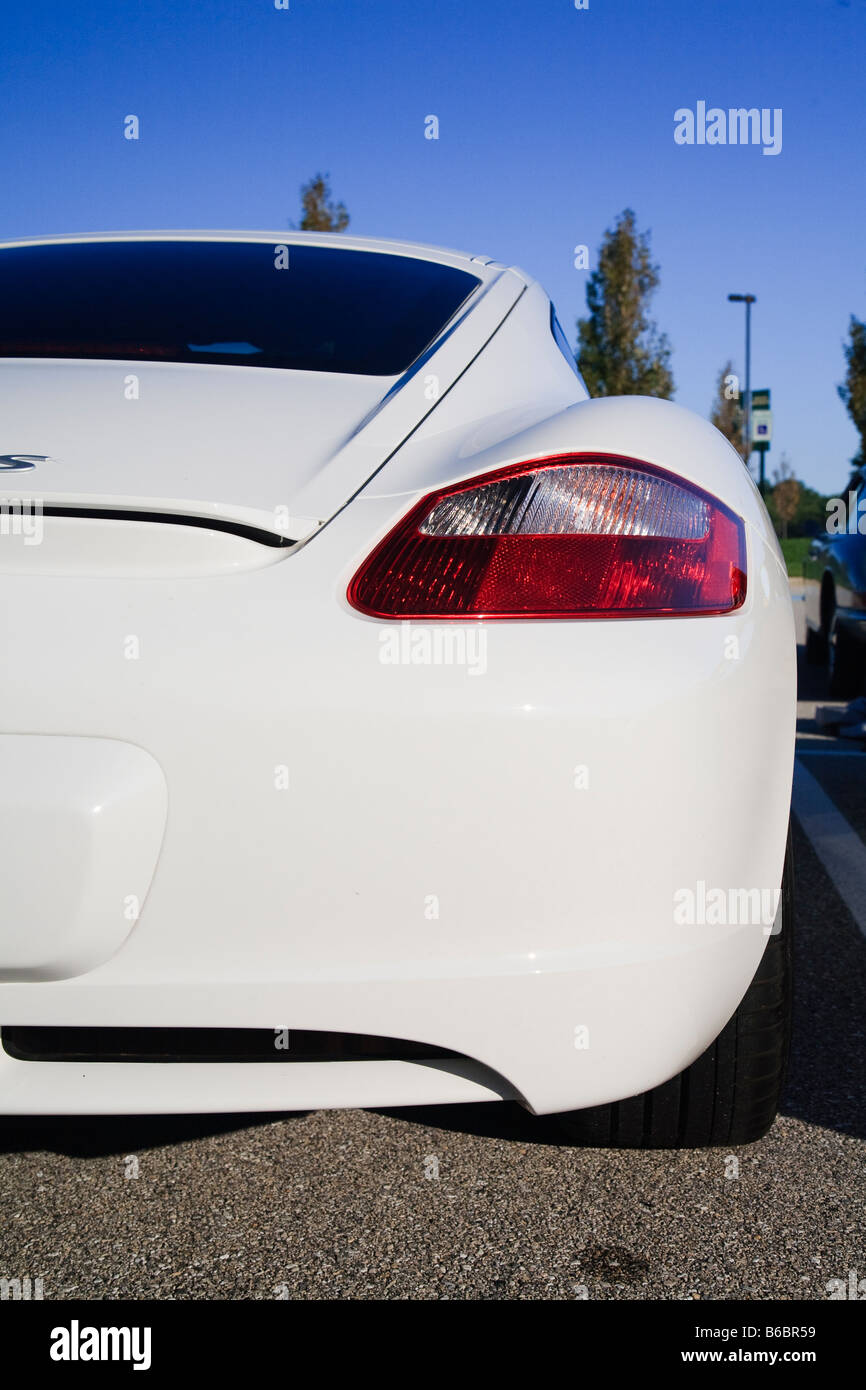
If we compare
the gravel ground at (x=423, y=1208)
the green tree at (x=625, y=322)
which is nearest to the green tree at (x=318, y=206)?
the green tree at (x=625, y=322)

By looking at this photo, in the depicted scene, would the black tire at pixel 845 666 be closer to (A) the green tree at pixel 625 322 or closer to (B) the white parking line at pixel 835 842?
(B) the white parking line at pixel 835 842

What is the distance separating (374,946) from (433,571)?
0.46 m

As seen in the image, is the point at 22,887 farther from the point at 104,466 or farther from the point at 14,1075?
the point at 104,466

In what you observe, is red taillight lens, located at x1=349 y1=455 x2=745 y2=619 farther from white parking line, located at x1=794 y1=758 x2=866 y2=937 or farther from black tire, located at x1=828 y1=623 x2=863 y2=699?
black tire, located at x1=828 y1=623 x2=863 y2=699

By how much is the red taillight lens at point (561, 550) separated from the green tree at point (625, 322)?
27396 mm

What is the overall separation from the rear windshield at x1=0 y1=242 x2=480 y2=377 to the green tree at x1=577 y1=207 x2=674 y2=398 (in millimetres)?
26480

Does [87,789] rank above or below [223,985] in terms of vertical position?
above

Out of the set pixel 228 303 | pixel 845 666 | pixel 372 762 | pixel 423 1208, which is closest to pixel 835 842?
pixel 423 1208

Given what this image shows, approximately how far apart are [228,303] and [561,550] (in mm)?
1056

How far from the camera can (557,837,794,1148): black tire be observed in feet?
5.74

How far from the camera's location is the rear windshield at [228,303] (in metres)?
1.94

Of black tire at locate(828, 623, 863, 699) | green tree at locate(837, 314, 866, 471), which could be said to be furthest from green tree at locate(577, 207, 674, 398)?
black tire at locate(828, 623, 863, 699)
